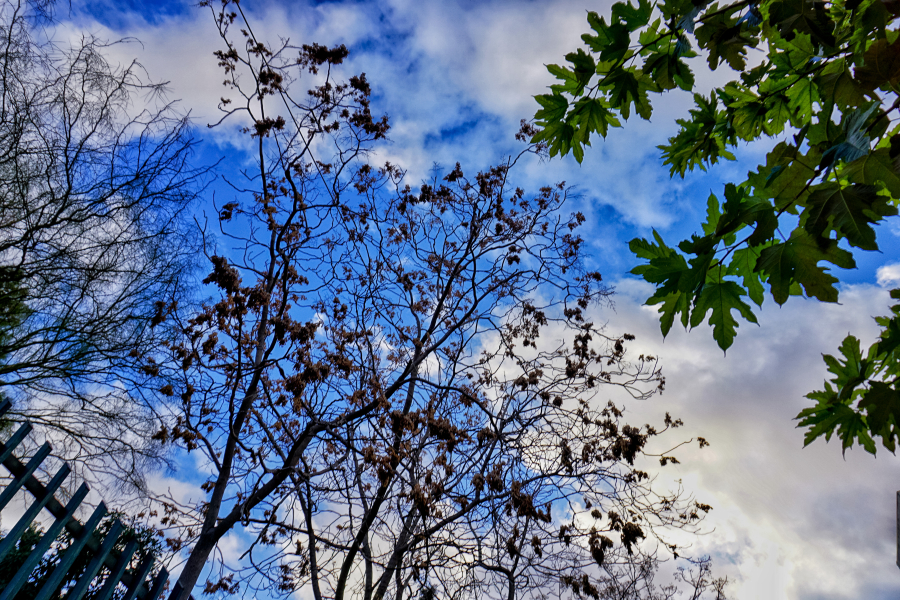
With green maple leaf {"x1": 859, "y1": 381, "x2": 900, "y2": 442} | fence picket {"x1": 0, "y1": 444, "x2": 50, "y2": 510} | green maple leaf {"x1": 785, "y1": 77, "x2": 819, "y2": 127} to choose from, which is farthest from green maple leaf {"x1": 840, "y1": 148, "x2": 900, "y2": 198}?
fence picket {"x1": 0, "y1": 444, "x2": 50, "y2": 510}

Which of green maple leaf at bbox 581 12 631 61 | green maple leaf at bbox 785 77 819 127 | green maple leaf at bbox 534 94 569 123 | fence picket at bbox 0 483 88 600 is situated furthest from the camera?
fence picket at bbox 0 483 88 600

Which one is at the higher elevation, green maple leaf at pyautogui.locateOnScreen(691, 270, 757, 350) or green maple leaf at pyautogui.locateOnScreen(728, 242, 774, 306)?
green maple leaf at pyautogui.locateOnScreen(728, 242, 774, 306)

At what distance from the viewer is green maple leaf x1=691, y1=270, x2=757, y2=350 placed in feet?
3.87

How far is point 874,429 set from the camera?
140 centimetres

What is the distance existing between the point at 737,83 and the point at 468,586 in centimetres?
597

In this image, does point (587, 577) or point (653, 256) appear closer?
point (653, 256)

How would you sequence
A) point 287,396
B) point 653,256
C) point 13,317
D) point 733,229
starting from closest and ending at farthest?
point 733,229, point 653,256, point 287,396, point 13,317

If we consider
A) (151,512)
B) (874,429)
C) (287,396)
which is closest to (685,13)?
(874,429)

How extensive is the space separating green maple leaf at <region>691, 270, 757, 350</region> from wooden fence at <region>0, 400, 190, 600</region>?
3726 mm

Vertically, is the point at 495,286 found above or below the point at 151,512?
above

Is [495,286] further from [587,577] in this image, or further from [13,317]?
[13,317]

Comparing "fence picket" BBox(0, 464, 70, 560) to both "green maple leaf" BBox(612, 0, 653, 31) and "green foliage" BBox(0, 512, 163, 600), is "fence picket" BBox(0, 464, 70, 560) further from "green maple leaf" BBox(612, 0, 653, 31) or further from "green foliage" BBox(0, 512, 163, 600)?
"green maple leaf" BBox(612, 0, 653, 31)

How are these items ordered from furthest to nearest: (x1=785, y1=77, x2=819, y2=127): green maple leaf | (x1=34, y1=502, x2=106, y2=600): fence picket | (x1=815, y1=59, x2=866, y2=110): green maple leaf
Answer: (x1=34, y1=502, x2=106, y2=600): fence picket, (x1=785, y1=77, x2=819, y2=127): green maple leaf, (x1=815, y1=59, x2=866, y2=110): green maple leaf

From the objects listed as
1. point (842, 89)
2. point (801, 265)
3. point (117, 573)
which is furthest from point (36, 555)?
point (842, 89)
